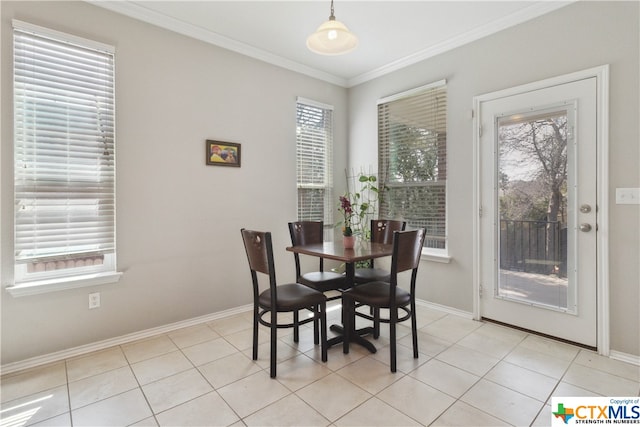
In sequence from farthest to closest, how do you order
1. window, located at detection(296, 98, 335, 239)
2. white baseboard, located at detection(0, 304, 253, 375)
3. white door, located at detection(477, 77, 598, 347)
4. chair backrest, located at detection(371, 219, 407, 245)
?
window, located at detection(296, 98, 335, 239) < chair backrest, located at detection(371, 219, 407, 245) < white door, located at detection(477, 77, 598, 347) < white baseboard, located at detection(0, 304, 253, 375)

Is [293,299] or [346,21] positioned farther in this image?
[346,21]

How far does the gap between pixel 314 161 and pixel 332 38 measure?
205 centimetres

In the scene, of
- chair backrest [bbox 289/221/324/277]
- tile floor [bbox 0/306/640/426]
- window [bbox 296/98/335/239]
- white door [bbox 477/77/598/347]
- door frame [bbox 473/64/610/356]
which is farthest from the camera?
window [bbox 296/98/335/239]

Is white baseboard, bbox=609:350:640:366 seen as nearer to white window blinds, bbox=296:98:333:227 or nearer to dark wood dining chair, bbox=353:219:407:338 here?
dark wood dining chair, bbox=353:219:407:338

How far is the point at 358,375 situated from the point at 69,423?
167cm

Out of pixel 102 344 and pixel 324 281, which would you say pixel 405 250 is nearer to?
pixel 324 281

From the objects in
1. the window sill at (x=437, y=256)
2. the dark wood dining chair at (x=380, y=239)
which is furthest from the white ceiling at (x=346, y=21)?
the window sill at (x=437, y=256)

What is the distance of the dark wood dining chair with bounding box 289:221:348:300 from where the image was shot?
2684 millimetres

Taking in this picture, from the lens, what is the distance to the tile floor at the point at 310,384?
1750 mm

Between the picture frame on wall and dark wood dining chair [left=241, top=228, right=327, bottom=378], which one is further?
the picture frame on wall

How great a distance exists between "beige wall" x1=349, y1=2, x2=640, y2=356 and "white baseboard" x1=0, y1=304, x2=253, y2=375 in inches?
92.3

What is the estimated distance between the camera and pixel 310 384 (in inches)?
80.9

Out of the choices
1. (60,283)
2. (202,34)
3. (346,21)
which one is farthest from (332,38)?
(60,283)

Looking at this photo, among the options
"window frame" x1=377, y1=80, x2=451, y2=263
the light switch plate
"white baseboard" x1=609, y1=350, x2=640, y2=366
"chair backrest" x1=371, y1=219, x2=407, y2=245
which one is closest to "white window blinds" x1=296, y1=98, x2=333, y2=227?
"window frame" x1=377, y1=80, x2=451, y2=263
